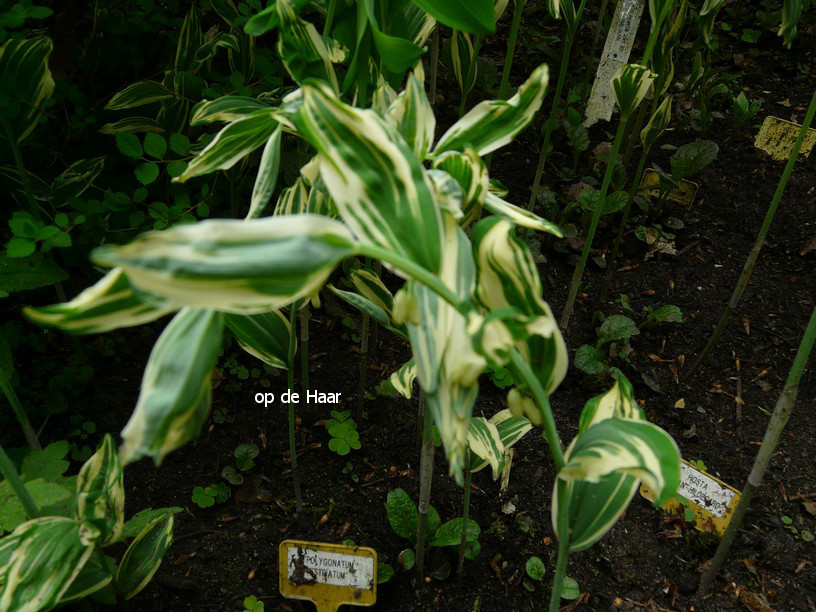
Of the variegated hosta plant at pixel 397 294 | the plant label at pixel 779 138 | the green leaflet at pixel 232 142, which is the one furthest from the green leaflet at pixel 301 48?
the plant label at pixel 779 138

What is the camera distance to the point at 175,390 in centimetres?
43

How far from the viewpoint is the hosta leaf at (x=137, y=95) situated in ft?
4.11

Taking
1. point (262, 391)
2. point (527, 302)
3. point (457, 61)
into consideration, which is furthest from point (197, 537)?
point (457, 61)

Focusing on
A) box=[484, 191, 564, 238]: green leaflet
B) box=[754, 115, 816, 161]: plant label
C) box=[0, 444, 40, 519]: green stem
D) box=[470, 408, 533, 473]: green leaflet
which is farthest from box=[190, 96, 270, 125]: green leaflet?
box=[754, 115, 816, 161]: plant label

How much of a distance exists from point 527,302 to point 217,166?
44cm

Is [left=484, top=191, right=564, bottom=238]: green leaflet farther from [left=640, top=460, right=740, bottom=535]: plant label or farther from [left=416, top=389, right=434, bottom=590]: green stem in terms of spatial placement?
[left=640, top=460, right=740, bottom=535]: plant label

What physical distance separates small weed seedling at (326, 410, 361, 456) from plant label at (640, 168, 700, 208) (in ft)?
3.80

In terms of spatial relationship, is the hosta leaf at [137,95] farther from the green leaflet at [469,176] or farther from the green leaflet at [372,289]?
the green leaflet at [469,176]

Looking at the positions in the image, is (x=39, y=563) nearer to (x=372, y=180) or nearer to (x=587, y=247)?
(x=372, y=180)

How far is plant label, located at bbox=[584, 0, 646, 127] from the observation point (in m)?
1.85

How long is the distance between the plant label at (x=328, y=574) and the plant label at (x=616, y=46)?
1.45 meters

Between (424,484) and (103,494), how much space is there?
430 mm

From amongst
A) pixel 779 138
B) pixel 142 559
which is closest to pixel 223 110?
pixel 142 559

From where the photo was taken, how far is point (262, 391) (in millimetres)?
1442
